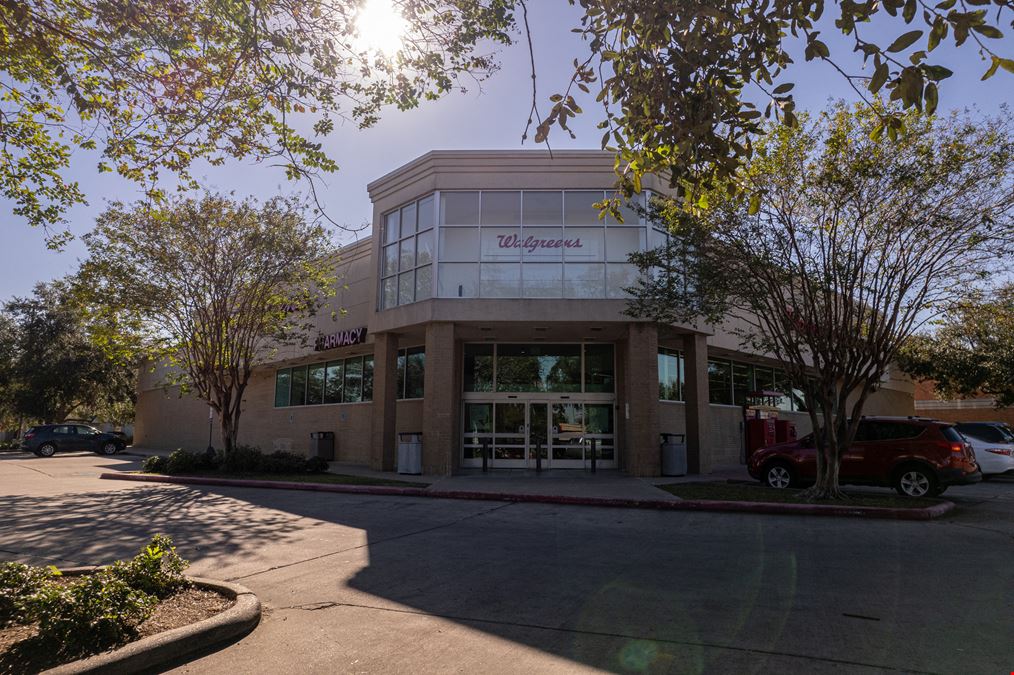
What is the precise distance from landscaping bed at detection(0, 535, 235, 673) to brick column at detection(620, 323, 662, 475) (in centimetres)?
1381

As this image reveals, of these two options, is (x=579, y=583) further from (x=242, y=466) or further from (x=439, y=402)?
(x=242, y=466)

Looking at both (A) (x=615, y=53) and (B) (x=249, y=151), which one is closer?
(A) (x=615, y=53)

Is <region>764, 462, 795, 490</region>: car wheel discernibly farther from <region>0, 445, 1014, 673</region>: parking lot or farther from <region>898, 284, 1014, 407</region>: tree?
<region>898, 284, 1014, 407</region>: tree

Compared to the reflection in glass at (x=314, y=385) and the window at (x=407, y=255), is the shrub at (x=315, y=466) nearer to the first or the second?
the window at (x=407, y=255)

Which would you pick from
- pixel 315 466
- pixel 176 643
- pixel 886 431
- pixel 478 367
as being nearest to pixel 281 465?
pixel 315 466

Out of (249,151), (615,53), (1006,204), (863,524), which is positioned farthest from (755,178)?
(249,151)

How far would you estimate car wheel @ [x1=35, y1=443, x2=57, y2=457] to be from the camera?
33.0 meters

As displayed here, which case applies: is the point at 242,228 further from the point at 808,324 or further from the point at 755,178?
the point at 808,324

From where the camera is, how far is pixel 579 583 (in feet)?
21.2

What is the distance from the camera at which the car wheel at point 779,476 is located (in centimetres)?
1466

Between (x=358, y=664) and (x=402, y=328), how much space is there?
15940mm

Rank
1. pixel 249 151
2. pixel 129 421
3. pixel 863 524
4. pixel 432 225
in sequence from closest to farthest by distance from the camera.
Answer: pixel 249 151 < pixel 863 524 < pixel 432 225 < pixel 129 421

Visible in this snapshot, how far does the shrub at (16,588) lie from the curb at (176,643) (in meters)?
0.83

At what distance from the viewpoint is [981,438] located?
17.8 metres
